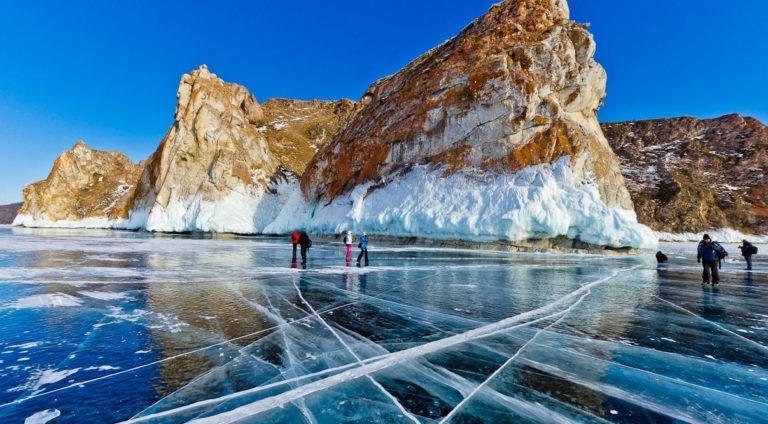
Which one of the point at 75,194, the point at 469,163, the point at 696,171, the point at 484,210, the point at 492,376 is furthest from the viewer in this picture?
the point at 75,194

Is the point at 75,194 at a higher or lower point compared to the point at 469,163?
higher

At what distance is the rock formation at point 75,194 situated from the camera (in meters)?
103

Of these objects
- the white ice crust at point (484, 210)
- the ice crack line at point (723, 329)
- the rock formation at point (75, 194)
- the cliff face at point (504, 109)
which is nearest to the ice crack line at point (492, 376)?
the ice crack line at point (723, 329)

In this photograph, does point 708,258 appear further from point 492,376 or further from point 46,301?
point 46,301

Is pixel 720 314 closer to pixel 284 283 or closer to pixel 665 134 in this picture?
pixel 284 283

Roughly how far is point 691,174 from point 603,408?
107529 mm

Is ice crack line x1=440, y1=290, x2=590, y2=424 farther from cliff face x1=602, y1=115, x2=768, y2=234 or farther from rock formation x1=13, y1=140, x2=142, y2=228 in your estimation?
rock formation x1=13, y1=140, x2=142, y2=228

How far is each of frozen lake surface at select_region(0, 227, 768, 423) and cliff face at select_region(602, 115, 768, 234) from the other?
252 ft

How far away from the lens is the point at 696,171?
86812mm

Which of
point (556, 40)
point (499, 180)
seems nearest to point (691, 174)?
point (556, 40)

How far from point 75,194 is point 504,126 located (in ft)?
413

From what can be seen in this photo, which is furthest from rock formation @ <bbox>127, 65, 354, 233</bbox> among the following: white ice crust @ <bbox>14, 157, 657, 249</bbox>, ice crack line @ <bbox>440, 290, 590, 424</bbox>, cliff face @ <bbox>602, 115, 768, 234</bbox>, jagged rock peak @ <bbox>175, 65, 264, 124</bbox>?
cliff face @ <bbox>602, 115, 768, 234</bbox>

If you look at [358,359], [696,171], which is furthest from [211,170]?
[696,171]

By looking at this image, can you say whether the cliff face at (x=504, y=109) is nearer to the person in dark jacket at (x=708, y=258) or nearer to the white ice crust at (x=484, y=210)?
the white ice crust at (x=484, y=210)
